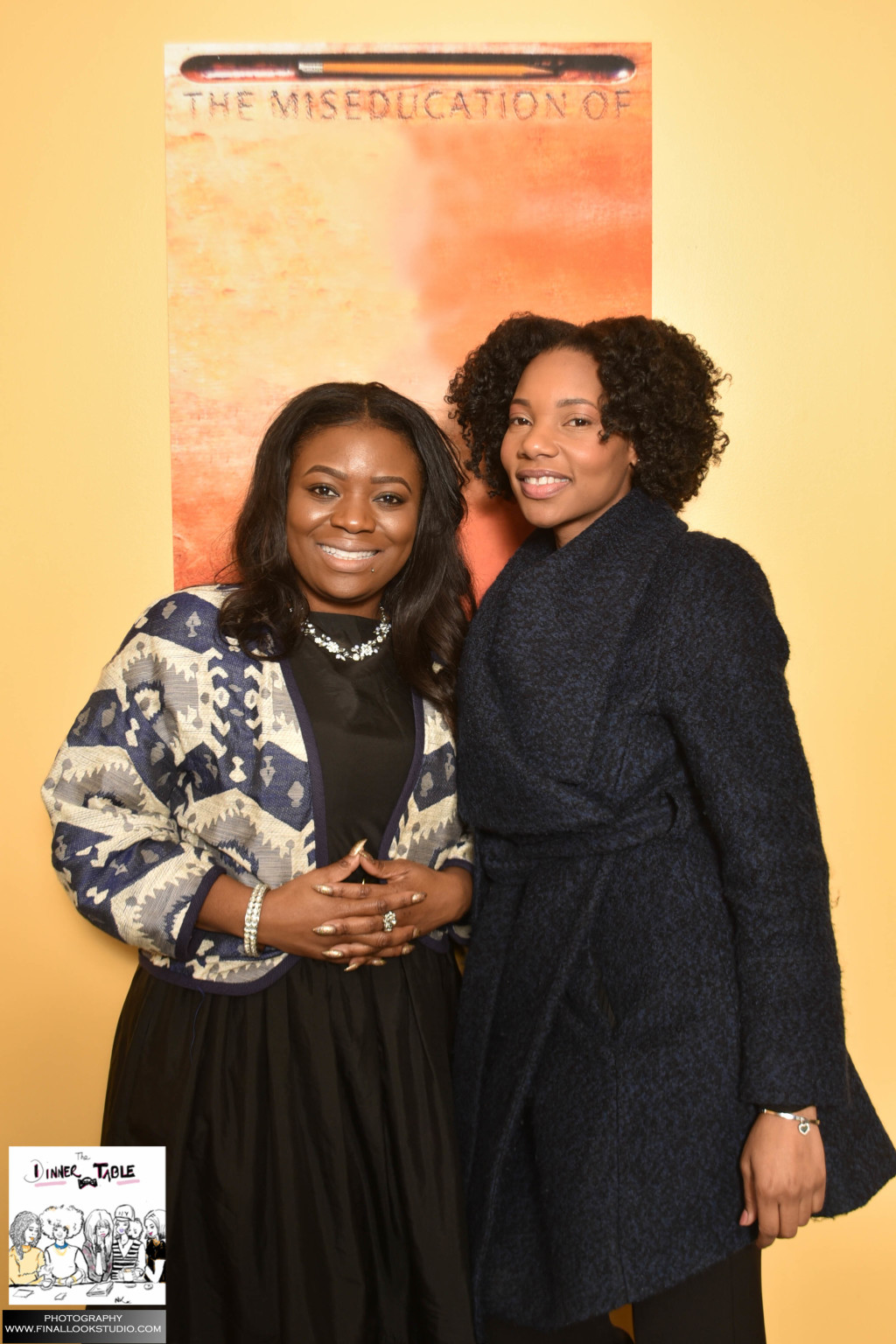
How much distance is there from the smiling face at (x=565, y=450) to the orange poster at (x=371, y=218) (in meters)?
0.48

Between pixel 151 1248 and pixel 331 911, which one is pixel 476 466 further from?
pixel 151 1248

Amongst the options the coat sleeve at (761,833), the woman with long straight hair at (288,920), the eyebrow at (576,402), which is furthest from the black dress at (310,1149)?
Answer: the eyebrow at (576,402)

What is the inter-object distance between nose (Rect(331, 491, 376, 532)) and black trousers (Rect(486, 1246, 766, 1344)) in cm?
128

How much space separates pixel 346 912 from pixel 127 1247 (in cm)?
69

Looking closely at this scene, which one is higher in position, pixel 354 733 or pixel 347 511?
pixel 347 511

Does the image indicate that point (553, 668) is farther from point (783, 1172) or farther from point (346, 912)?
point (783, 1172)

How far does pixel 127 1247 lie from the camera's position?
67.4 inches

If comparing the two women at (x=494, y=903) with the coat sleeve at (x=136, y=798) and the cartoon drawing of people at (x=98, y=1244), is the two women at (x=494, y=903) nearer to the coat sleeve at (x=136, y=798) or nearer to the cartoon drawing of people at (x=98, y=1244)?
the coat sleeve at (x=136, y=798)

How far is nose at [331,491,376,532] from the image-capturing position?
1.77 meters

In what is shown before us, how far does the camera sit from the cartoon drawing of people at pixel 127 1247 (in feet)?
5.55

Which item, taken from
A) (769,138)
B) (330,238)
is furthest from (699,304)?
(330,238)

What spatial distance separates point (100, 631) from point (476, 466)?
87 cm

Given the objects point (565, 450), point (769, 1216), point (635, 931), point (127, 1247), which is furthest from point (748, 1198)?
point (565, 450)

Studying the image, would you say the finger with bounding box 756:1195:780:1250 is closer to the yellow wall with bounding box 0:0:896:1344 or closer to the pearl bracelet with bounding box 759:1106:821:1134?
the pearl bracelet with bounding box 759:1106:821:1134
